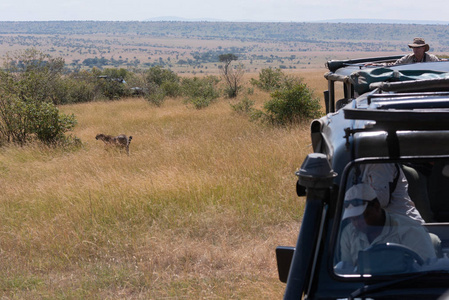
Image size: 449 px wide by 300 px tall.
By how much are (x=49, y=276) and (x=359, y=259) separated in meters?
3.20

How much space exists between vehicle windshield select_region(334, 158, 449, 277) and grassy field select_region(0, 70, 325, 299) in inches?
69.4

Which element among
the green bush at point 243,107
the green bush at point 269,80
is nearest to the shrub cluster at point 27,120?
the green bush at point 243,107

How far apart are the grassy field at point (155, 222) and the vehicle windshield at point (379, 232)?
5.79 ft

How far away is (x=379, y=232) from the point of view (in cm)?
176

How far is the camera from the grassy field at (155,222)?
12.9 ft

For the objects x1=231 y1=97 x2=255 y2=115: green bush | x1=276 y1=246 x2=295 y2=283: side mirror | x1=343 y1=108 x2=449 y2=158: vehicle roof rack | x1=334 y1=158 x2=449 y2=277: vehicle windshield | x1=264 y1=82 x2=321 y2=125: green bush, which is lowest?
x1=231 y1=97 x2=255 y2=115: green bush

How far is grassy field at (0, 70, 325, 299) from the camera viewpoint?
392cm

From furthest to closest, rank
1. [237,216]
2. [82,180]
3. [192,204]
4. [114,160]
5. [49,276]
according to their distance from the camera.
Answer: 1. [114,160]
2. [82,180]
3. [192,204]
4. [237,216]
5. [49,276]

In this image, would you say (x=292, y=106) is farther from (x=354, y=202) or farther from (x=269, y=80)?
(x=269, y=80)

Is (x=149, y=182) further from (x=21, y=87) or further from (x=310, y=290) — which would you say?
(x=21, y=87)

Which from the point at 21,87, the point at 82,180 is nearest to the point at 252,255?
the point at 82,180

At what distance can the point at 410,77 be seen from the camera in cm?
311

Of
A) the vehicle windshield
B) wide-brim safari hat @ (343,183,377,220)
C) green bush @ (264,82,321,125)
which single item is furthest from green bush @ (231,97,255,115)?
wide-brim safari hat @ (343,183,377,220)

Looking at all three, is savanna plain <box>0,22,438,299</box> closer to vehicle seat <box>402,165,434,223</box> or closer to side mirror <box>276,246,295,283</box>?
vehicle seat <box>402,165,434,223</box>
